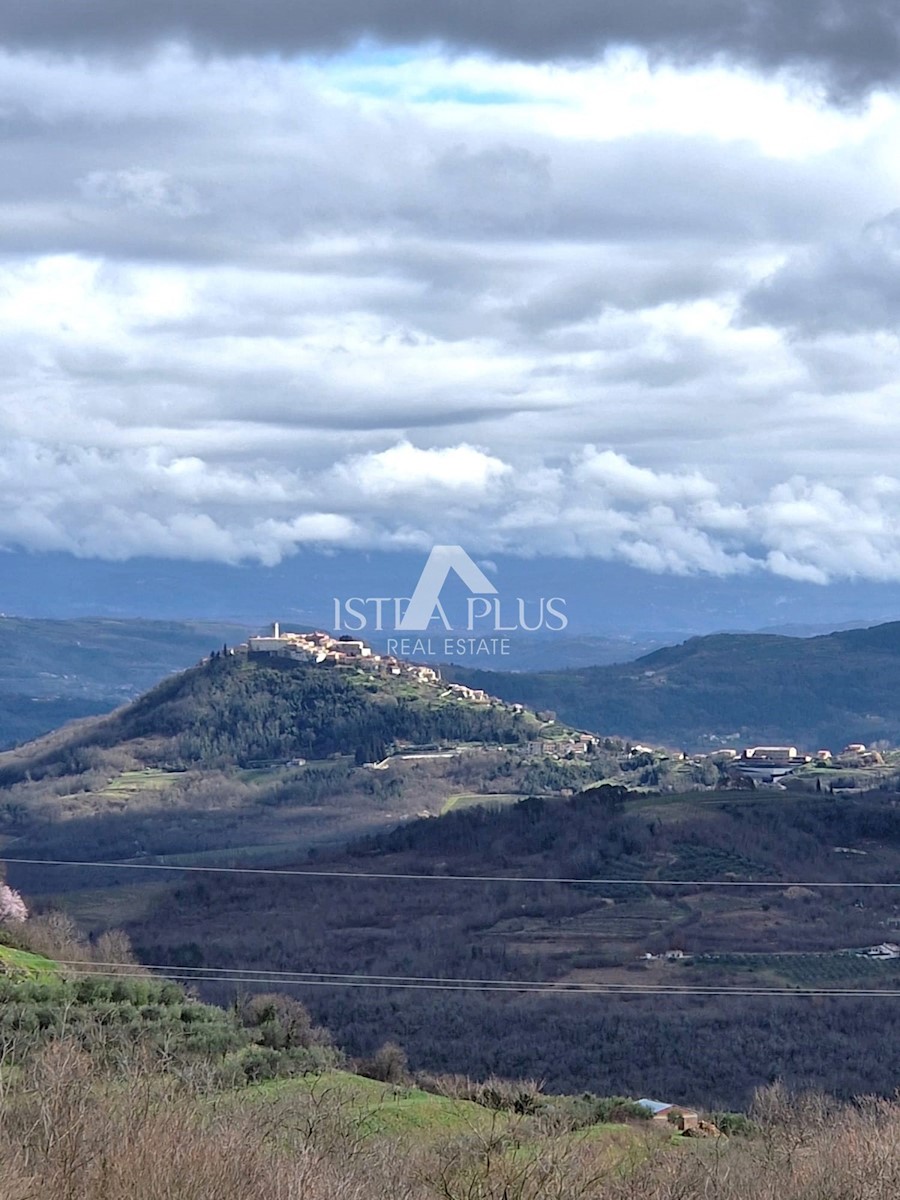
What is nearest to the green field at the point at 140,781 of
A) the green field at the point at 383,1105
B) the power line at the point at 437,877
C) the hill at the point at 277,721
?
the hill at the point at 277,721

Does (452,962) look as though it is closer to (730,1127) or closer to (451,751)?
→ (730,1127)

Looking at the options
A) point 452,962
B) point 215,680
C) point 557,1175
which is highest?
point 215,680

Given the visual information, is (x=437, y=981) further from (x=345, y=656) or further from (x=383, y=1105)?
(x=345, y=656)

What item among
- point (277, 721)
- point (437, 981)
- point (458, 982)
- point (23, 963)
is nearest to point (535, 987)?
point (458, 982)

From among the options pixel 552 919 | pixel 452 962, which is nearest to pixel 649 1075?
pixel 452 962

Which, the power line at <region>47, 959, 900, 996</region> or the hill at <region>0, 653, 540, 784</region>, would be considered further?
the hill at <region>0, 653, 540, 784</region>

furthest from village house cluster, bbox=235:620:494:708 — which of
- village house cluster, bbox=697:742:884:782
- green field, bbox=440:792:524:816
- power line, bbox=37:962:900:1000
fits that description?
power line, bbox=37:962:900:1000

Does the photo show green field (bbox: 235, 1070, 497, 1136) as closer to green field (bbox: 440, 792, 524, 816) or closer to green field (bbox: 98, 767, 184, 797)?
green field (bbox: 440, 792, 524, 816)

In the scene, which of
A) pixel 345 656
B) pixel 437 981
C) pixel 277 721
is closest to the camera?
pixel 437 981
